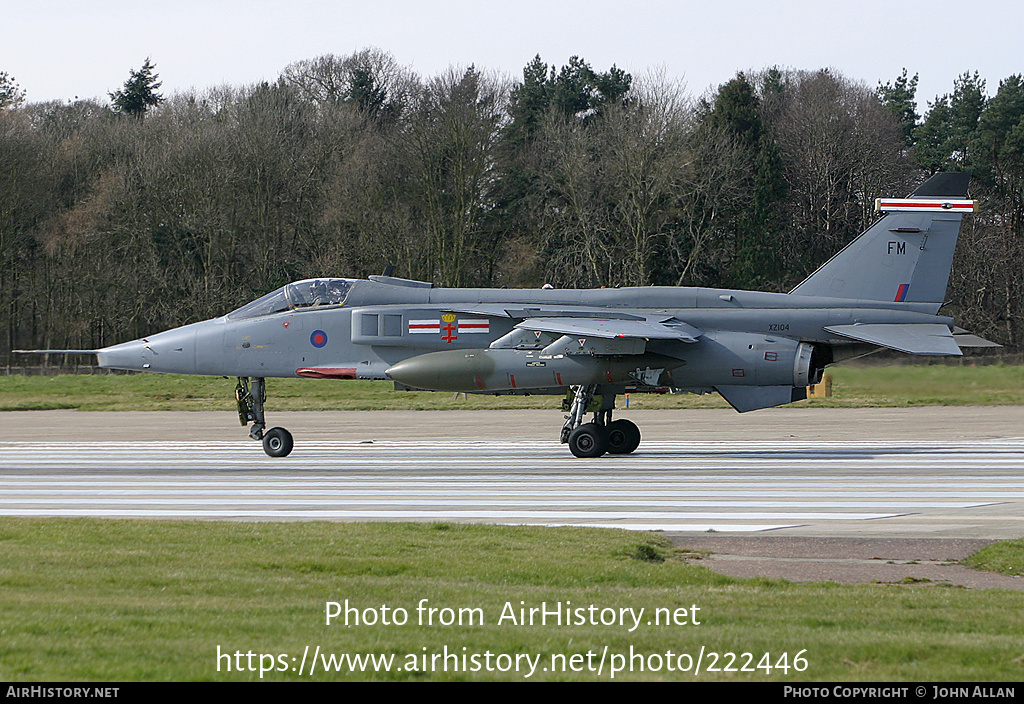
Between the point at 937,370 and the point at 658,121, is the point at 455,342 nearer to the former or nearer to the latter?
the point at 937,370

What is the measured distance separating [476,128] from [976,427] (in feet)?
105

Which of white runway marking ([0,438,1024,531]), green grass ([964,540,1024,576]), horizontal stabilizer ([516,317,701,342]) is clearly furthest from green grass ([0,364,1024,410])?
green grass ([964,540,1024,576])

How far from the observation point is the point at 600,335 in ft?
56.8

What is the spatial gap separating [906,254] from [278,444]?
37.6 ft

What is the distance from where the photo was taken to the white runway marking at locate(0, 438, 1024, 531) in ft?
39.8

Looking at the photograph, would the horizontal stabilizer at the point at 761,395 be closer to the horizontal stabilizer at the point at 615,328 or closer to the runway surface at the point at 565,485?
the runway surface at the point at 565,485

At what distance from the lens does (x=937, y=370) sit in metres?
21.3

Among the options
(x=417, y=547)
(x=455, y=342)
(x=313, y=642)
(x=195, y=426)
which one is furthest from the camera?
(x=195, y=426)

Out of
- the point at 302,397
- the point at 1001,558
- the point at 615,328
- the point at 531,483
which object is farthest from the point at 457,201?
the point at 1001,558

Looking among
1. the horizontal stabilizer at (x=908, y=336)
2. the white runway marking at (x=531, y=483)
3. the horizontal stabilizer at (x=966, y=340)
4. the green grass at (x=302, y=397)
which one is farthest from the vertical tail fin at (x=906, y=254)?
the green grass at (x=302, y=397)

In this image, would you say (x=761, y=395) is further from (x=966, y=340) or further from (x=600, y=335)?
(x=966, y=340)

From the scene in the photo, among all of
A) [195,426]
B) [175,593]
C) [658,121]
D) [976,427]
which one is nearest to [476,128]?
[658,121]

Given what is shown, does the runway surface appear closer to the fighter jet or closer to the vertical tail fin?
the fighter jet

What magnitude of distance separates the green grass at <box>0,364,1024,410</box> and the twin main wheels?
923cm
